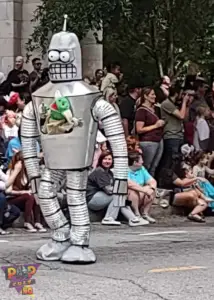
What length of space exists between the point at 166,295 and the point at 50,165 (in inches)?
78.0

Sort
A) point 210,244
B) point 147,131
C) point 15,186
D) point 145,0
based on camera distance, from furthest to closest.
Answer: point 145,0 → point 147,131 → point 15,186 → point 210,244

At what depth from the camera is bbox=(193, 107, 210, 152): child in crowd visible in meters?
15.0

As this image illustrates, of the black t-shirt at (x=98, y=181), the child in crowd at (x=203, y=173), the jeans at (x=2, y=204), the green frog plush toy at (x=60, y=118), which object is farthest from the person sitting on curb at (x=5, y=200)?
the child in crowd at (x=203, y=173)

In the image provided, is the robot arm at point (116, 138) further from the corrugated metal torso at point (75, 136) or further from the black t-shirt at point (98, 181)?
the black t-shirt at point (98, 181)

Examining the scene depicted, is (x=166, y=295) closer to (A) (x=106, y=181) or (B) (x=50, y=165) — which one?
(B) (x=50, y=165)

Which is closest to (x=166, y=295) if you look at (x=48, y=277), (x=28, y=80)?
(x=48, y=277)

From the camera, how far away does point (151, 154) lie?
13.9m

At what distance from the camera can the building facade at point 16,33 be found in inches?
698

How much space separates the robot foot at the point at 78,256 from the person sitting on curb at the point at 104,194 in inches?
137

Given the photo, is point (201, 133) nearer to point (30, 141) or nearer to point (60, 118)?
point (30, 141)

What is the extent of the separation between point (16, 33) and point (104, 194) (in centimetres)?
639

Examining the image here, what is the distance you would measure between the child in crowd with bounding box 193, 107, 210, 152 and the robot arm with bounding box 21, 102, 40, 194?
6269 mm

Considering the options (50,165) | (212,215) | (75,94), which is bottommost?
(212,215)

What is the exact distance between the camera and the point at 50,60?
881 cm
